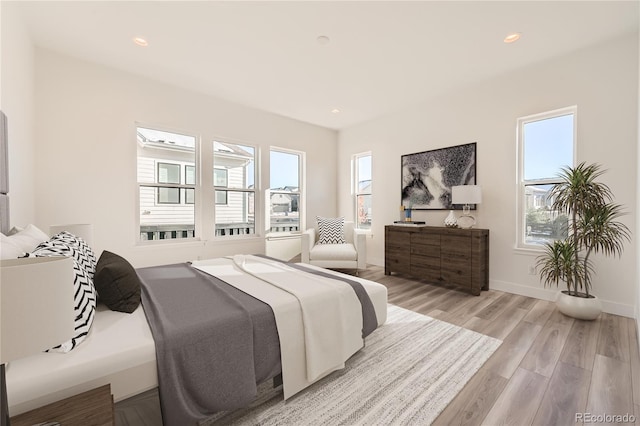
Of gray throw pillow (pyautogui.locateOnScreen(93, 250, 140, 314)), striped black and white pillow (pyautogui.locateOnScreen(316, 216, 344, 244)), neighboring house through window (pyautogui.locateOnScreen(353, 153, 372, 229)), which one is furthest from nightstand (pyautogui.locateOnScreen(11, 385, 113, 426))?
neighboring house through window (pyautogui.locateOnScreen(353, 153, 372, 229))

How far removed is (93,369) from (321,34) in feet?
9.59

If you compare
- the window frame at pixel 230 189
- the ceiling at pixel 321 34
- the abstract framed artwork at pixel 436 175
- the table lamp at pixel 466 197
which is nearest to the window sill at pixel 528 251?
the table lamp at pixel 466 197

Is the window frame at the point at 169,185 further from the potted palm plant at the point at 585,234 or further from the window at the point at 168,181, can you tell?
the potted palm plant at the point at 585,234

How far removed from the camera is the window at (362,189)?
5137 mm

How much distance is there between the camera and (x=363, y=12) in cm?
222

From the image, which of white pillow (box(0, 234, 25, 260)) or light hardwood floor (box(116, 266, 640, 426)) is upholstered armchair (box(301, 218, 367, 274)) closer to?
→ light hardwood floor (box(116, 266, 640, 426))

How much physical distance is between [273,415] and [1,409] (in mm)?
1076

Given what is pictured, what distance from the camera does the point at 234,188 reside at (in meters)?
4.32

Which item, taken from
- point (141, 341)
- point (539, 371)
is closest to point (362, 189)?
point (539, 371)

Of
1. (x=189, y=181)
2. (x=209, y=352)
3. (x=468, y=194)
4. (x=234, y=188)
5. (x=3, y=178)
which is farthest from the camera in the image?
(x=234, y=188)

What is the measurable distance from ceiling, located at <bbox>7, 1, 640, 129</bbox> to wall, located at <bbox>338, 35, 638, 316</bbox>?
0.80 feet

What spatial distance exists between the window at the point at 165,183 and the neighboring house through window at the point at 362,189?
3029 millimetres

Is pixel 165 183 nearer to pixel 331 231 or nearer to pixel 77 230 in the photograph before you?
pixel 77 230

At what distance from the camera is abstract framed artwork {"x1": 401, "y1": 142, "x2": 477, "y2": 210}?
367cm
